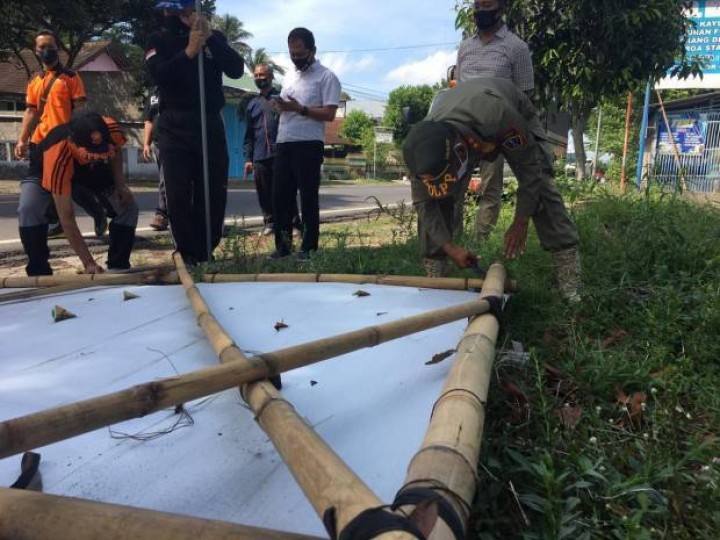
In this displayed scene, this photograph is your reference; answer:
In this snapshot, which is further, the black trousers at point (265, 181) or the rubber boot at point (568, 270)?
the black trousers at point (265, 181)

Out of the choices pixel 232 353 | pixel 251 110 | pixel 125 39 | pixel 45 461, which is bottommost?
pixel 45 461

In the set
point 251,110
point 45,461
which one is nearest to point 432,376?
point 45,461

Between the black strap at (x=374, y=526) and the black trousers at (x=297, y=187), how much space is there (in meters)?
3.38

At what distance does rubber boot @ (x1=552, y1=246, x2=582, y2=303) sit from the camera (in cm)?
277

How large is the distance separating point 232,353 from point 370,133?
4346 cm

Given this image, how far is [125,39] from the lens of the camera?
19.8 metres

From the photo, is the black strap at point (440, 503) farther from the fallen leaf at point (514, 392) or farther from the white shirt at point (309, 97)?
the white shirt at point (309, 97)

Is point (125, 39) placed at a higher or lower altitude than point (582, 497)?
higher

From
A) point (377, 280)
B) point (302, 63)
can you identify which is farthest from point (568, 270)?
point (302, 63)

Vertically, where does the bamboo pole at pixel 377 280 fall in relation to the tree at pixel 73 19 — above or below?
below

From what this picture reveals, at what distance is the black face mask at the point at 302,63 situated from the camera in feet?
13.5

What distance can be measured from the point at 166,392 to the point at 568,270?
2101 millimetres

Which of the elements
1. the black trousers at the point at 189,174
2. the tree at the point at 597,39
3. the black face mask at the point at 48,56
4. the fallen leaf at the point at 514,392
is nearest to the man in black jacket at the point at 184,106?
the black trousers at the point at 189,174

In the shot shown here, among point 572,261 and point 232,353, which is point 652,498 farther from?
point 572,261
